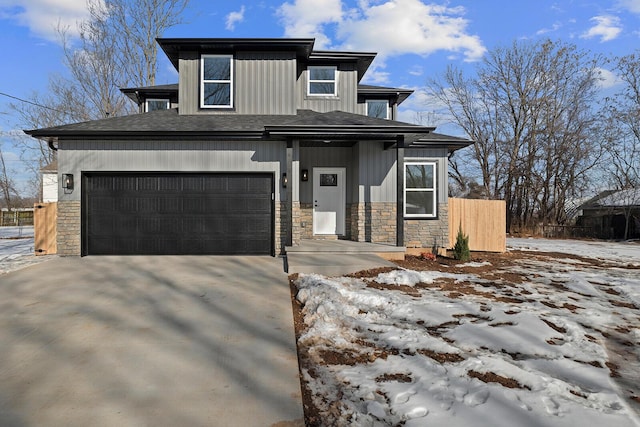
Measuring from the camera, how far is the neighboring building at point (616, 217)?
18.9 m

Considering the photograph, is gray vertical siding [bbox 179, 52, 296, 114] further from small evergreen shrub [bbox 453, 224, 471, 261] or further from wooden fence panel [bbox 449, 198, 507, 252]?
wooden fence panel [bbox 449, 198, 507, 252]

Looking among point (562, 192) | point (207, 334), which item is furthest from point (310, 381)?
point (562, 192)

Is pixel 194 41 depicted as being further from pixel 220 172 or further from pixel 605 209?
pixel 605 209

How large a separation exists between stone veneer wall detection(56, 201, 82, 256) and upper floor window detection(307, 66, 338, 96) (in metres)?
7.26

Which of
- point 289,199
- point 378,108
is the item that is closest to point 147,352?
point 289,199

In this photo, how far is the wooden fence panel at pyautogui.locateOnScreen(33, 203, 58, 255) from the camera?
9.04m

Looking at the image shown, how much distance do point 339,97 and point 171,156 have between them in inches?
218

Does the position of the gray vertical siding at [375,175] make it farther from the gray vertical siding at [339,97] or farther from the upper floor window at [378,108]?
the upper floor window at [378,108]

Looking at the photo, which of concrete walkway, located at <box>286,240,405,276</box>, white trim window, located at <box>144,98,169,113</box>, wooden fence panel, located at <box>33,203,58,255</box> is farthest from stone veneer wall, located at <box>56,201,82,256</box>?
white trim window, located at <box>144,98,169,113</box>

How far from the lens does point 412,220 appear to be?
10.2 meters

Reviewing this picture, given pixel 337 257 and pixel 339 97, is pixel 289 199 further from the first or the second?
pixel 339 97

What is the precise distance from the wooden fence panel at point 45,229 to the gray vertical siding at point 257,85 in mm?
4263

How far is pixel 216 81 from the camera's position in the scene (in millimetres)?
10305

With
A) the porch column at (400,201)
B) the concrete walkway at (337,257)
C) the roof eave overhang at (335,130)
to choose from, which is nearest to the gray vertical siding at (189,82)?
the roof eave overhang at (335,130)
